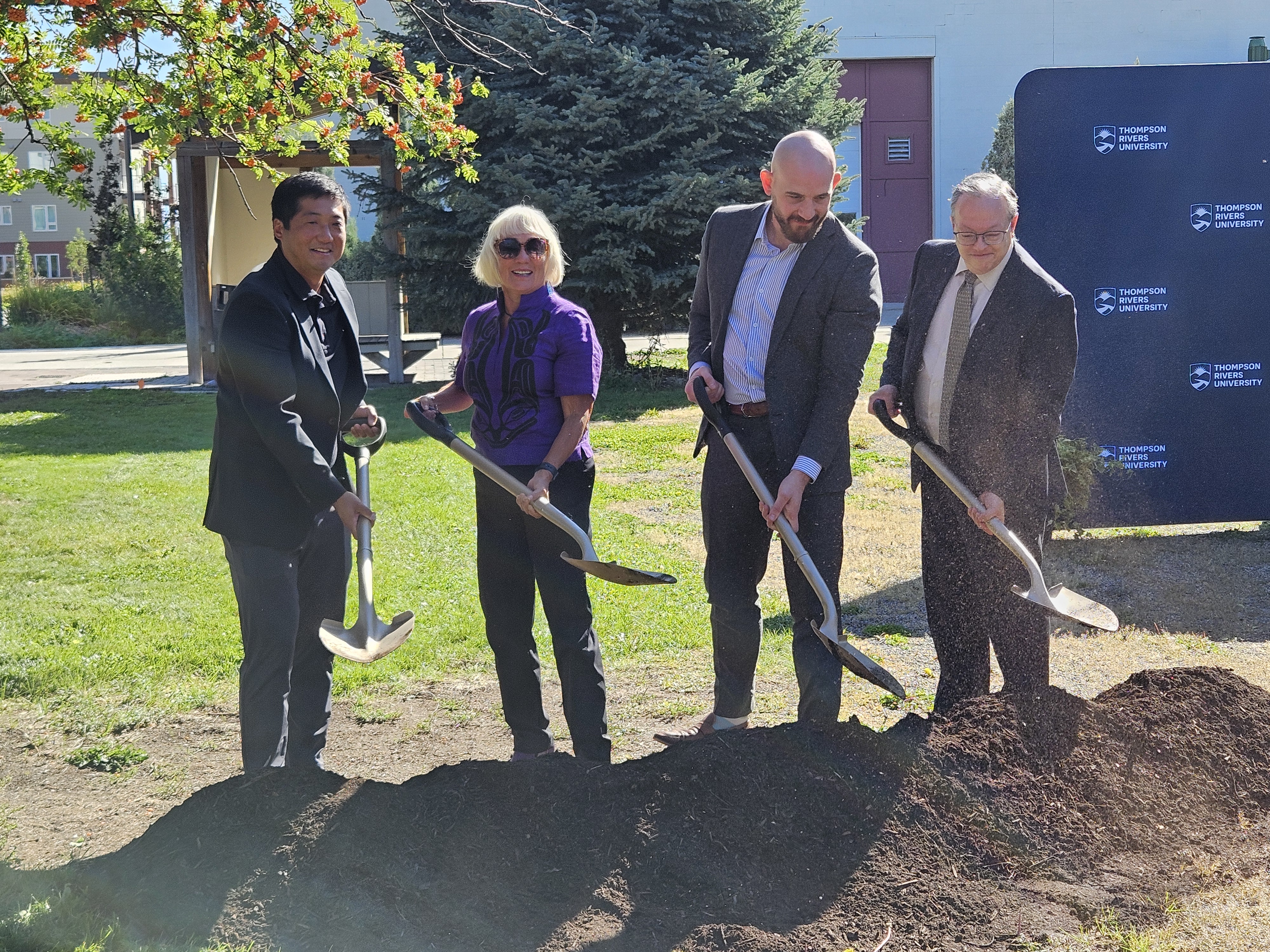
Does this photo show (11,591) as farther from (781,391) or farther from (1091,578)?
(1091,578)

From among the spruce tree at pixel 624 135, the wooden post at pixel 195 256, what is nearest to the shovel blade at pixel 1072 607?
the spruce tree at pixel 624 135

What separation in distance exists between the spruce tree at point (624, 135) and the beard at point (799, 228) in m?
9.38

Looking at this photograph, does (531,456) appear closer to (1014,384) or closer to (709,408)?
(709,408)

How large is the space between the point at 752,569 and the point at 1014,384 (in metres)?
1.07

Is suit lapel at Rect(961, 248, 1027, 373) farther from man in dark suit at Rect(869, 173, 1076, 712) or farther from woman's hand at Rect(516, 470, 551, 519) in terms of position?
woman's hand at Rect(516, 470, 551, 519)

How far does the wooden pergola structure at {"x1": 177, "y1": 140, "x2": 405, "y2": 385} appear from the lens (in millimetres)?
15023

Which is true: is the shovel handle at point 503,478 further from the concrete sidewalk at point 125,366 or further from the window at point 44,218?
the window at point 44,218

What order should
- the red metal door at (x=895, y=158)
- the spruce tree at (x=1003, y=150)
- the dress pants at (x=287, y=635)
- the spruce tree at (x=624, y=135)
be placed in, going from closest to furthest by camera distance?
the dress pants at (x=287, y=635) < the spruce tree at (x=624, y=135) < the spruce tree at (x=1003, y=150) < the red metal door at (x=895, y=158)

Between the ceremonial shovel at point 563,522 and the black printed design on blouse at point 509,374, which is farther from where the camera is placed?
the black printed design on blouse at point 509,374

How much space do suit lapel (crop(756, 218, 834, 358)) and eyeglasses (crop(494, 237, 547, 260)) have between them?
2.63ft

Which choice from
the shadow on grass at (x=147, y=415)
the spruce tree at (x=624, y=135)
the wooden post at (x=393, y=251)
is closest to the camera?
the shadow on grass at (x=147, y=415)

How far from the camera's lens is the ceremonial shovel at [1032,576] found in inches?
150

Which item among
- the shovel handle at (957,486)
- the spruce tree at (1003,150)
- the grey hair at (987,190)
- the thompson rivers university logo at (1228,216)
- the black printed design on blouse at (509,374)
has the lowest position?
the shovel handle at (957,486)

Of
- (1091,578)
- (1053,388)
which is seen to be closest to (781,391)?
(1053,388)
